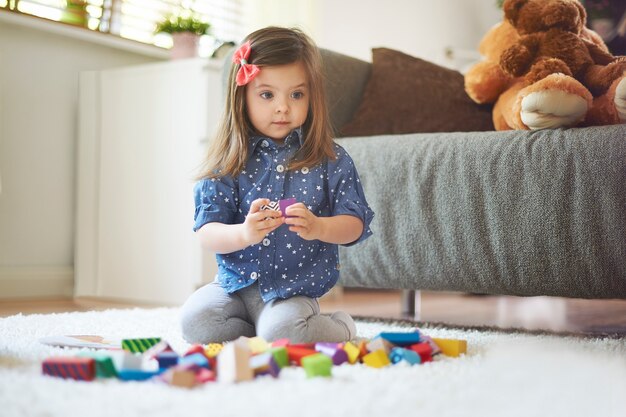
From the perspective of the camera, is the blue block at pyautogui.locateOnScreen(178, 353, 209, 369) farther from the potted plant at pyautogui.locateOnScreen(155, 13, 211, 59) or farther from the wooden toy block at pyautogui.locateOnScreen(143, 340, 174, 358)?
the potted plant at pyautogui.locateOnScreen(155, 13, 211, 59)

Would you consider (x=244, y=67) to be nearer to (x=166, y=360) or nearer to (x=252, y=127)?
(x=252, y=127)

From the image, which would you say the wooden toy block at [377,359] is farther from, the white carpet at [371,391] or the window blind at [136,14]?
the window blind at [136,14]

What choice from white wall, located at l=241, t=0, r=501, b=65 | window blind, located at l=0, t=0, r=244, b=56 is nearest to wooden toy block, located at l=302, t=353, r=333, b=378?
window blind, located at l=0, t=0, r=244, b=56

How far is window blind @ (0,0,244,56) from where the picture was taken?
210cm

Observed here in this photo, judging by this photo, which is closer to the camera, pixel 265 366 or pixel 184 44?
pixel 265 366

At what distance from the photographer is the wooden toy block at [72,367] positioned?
0.81 meters

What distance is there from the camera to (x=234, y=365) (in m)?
0.81

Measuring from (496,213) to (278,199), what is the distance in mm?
383

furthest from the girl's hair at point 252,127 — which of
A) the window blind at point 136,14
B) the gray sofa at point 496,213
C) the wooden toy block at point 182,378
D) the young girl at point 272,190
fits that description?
the window blind at point 136,14

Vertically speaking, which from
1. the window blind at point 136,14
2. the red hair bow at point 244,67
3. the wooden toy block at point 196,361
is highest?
the window blind at point 136,14

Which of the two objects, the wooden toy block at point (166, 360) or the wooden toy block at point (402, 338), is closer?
the wooden toy block at point (166, 360)

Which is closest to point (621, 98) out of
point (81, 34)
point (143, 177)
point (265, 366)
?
point (265, 366)

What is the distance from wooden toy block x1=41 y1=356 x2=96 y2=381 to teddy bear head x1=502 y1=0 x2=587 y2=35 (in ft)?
3.49

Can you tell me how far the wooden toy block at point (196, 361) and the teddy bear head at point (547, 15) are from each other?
0.96m
